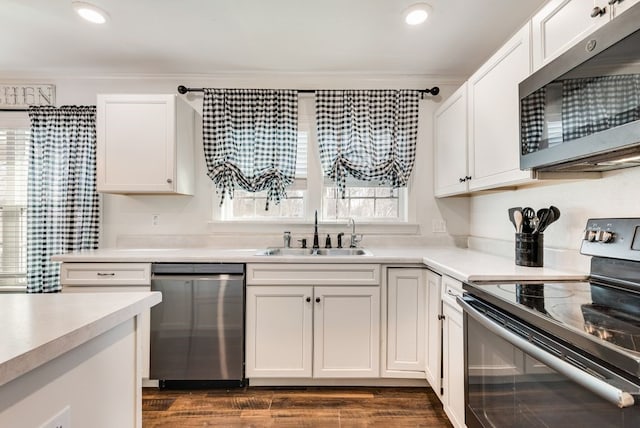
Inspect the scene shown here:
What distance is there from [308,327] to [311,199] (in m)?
1.09

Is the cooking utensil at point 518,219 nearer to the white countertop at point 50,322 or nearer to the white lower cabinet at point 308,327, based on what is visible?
the white lower cabinet at point 308,327

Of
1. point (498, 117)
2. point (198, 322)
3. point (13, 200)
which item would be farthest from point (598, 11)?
point (13, 200)

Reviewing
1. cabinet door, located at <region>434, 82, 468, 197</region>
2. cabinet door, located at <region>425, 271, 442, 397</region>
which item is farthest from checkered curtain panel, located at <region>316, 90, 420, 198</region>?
cabinet door, located at <region>425, 271, 442, 397</region>

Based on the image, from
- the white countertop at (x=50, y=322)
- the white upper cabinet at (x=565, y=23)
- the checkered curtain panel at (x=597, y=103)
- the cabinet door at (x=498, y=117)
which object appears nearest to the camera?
the white countertop at (x=50, y=322)

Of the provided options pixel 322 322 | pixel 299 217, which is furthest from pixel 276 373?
pixel 299 217

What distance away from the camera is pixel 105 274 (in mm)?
2096

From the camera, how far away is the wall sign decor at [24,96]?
2662 mm

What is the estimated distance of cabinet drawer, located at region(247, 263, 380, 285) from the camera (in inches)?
83.0

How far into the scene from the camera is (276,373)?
2.11 m

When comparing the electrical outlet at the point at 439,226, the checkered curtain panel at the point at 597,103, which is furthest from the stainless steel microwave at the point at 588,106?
the electrical outlet at the point at 439,226

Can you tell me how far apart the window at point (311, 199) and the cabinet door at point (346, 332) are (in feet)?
2.71

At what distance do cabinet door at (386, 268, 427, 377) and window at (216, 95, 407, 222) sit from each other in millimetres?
768

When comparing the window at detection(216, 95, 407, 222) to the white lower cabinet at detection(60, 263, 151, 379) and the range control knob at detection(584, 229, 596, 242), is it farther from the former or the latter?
the range control knob at detection(584, 229, 596, 242)

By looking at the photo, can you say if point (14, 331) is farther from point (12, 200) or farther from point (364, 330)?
point (12, 200)
